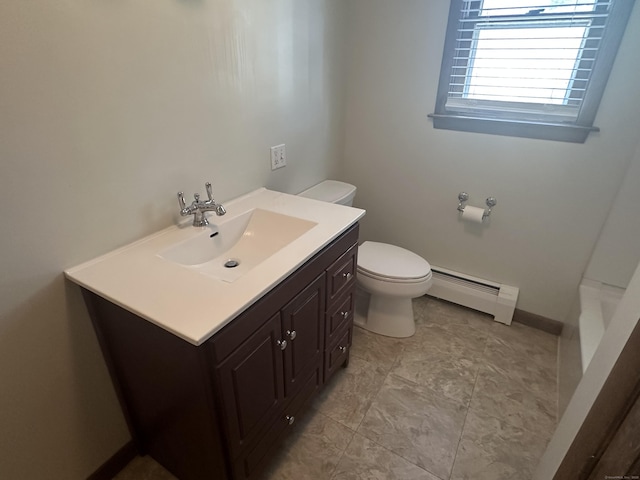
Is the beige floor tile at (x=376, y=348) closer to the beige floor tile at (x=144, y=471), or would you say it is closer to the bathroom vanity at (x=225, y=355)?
the bathroom vanity at (x=225, y=355)

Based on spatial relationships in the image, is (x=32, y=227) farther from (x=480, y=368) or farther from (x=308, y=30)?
(x=480, y=368)

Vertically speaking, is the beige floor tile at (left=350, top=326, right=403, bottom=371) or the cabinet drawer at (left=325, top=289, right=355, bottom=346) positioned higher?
the cabinet drawer at (left=325, top=289, right=355, bottom=346)

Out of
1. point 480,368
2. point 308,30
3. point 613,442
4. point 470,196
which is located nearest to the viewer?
point 613,442

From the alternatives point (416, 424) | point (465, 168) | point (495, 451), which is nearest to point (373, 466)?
point (416, 424)

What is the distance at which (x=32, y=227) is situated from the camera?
3.19 feet

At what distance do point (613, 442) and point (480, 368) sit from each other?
43.2 inches

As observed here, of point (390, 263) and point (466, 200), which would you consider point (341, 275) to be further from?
point (466, 200)

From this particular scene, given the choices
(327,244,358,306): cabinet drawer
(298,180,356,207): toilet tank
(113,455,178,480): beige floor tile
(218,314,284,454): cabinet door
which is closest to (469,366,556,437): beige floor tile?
(327,244,358,306): cabinet drawer

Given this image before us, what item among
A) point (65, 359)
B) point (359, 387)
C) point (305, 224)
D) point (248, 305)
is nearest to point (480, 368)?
point (359, 387)

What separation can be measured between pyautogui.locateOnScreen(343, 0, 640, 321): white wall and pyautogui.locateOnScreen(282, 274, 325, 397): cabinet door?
46.9 inches

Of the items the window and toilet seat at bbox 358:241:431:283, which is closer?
the window

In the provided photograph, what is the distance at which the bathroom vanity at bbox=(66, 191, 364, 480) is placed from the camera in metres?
0.96

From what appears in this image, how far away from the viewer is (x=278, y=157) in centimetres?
180

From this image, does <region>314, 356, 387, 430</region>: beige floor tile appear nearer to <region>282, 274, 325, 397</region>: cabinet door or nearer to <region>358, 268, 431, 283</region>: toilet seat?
<region>282, 274, 325, 397</region>: cabinet door
